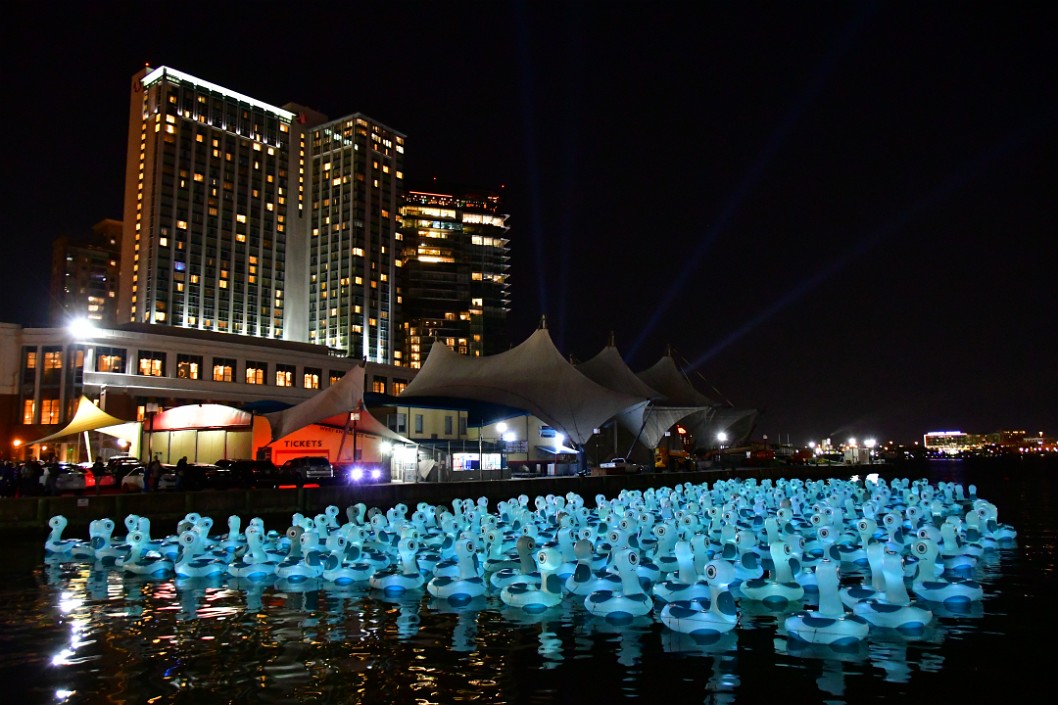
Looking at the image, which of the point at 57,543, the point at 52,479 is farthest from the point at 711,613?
the point at 52,479

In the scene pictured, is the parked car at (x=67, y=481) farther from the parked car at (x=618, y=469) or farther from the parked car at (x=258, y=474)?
the parked car at (x=618, y=469)

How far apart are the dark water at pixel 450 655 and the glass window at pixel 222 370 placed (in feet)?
185

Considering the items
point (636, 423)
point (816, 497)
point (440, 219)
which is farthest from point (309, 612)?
point (440, 219)

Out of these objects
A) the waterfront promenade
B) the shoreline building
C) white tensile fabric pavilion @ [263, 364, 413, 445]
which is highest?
the shoreline building

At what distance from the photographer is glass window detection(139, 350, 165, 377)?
6294cm

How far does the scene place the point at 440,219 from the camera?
14450 cm

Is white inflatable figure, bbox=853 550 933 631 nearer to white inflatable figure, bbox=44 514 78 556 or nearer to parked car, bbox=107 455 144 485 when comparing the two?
white inflatable figure, bbox=44 514 78 556

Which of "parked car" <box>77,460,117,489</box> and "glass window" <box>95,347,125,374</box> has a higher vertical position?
"glass window" <box>95,347,125,374</box>

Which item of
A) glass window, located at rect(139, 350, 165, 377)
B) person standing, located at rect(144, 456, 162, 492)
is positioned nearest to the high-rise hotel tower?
glass window, located at rect(139, 350, 165, 377)

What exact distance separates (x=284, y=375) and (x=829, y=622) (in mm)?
69076

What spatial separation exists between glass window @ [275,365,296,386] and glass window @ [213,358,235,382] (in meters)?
5.02

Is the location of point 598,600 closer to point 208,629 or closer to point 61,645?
point 208,629

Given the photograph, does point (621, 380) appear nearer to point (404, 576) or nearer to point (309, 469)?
point (309, 469)

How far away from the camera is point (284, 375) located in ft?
246
